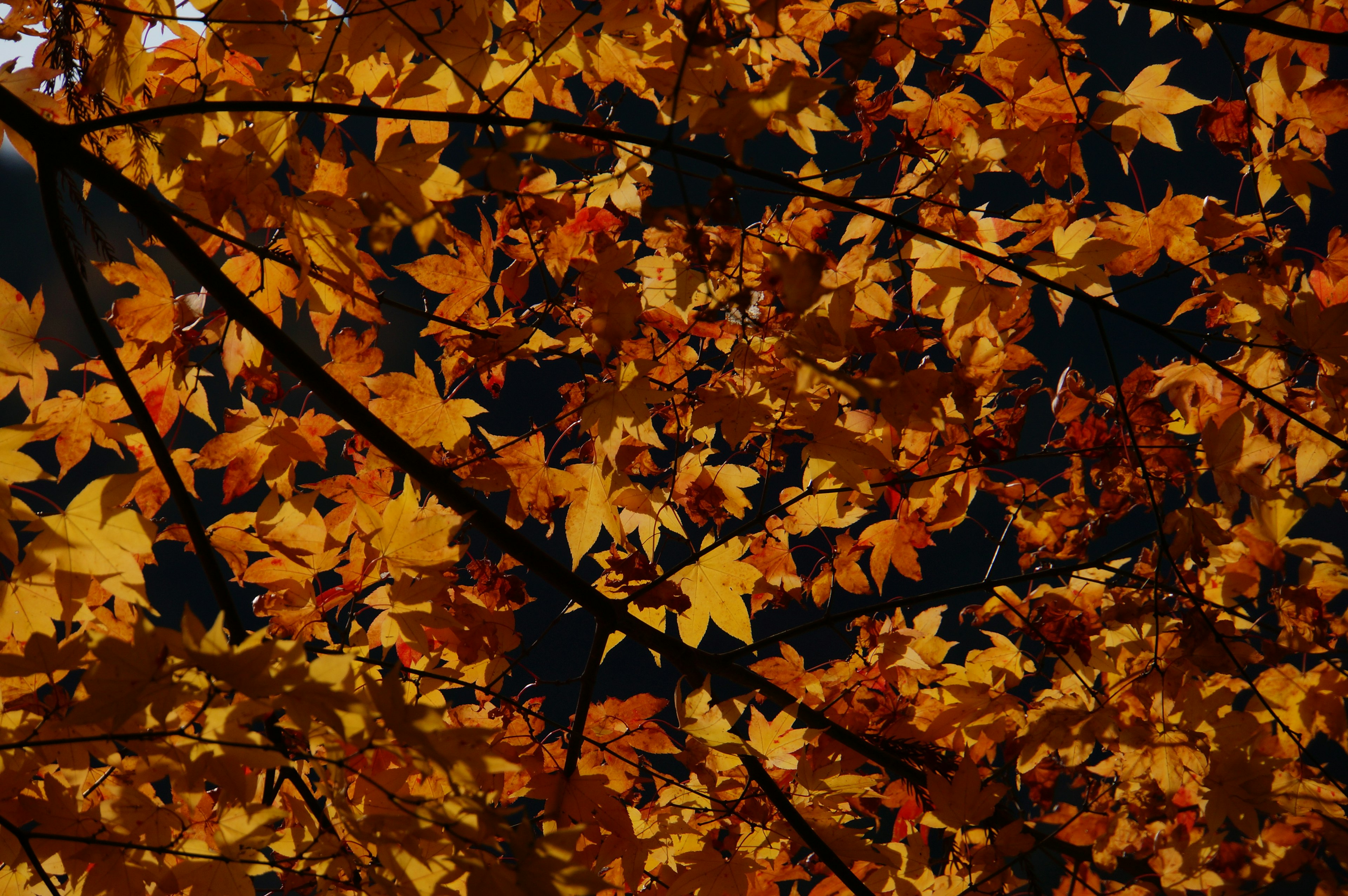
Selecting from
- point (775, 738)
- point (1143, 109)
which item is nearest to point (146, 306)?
point (775, 738)

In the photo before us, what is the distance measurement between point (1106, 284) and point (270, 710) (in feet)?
4.19

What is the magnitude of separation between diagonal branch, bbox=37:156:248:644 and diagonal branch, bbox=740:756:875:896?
2.63ft

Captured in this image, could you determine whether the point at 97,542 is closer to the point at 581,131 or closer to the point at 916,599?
the point at 581,131

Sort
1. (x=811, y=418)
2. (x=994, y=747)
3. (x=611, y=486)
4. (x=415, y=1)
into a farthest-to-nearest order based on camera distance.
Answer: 1. (x=994, y=747)
2. (x=611, y=486)
3. (x=811, y=418)
4. (x=415, y=1)

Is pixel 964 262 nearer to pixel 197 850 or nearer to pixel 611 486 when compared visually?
pixel 611 486

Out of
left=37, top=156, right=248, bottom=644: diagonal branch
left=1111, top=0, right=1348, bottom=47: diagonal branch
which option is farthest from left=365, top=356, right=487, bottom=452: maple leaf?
left=1111, top=0, right=1348, bottom=47: diagonal branch

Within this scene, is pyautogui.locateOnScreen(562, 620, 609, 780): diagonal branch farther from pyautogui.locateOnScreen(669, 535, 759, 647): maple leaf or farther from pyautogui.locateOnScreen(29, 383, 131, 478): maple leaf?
pyautogui.locateOnScreen(29, 383, 131, 478): maple leaf

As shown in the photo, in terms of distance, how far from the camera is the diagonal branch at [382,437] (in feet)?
3.15

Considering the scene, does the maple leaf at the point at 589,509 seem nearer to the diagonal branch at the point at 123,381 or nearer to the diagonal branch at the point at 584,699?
the diagonal branch at the point at 584,699

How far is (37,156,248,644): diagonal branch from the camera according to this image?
0.98 m

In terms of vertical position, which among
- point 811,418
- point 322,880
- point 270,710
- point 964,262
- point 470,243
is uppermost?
point 470,243

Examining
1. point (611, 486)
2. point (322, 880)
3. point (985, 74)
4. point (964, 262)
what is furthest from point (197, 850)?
point (985, 74)

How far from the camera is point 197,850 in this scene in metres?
1.06

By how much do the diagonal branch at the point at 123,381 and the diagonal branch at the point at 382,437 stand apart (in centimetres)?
6
